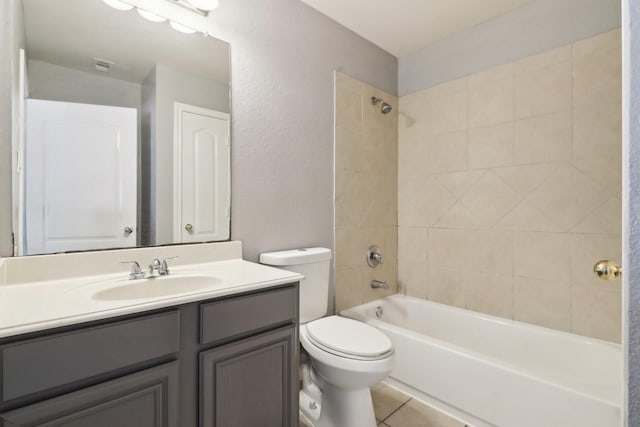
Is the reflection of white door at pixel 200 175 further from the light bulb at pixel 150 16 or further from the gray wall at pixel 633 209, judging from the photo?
the gray wall at pixel 633 209

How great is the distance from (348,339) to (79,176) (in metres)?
1.32

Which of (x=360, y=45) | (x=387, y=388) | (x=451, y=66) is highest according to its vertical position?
(x=360, y=45)

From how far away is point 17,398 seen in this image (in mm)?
701

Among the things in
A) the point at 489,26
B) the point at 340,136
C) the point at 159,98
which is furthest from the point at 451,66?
the point at 159,98

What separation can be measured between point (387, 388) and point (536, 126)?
1.85m

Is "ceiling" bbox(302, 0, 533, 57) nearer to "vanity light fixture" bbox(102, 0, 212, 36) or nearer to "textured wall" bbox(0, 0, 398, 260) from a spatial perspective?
"textured wall" bbox(0, 0, 398, 260)

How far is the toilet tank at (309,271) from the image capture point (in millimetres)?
1658

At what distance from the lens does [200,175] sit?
4.95 ft

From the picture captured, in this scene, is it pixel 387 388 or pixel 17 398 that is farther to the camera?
pixel 387 388

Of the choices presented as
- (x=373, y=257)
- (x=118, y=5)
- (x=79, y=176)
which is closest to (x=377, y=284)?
(x=373, y=257)

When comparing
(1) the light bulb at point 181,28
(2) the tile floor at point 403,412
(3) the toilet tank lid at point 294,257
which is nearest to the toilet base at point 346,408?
(2) the tile floor at point 403,412

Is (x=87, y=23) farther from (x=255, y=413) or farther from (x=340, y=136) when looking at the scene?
(x=255, y=413)

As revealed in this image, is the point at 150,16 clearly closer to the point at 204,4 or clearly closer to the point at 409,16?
the point at 204,4

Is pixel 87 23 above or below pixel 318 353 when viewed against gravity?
above
